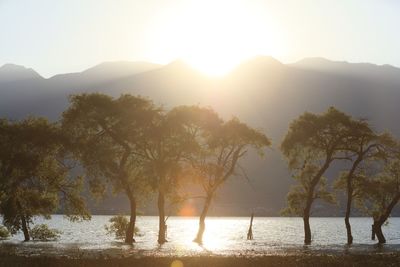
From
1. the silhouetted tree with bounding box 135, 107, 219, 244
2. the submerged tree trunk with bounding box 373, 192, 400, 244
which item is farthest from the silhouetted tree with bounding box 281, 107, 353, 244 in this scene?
the silhouetted tree with bounding box 135, 107, 219, 244

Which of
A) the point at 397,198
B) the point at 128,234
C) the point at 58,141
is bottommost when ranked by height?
the point at 128,234

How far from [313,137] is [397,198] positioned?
47.2 feet

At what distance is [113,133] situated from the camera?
70000mm

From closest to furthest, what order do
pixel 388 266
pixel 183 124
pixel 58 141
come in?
1. pixel 388 266
2. pixel 58 141
3. pixel 183 124

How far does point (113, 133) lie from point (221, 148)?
56.5 ft

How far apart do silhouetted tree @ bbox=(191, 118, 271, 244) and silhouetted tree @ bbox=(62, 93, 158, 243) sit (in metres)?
9.04

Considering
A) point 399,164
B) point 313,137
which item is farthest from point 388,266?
point 399,164

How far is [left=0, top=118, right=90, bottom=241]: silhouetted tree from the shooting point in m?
58.1

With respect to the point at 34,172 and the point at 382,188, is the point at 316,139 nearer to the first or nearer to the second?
the point at 382,188

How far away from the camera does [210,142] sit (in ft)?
259

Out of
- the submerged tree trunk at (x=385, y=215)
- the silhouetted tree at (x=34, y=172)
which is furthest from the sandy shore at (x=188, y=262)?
the submerged tree trunk at (x=385, y=215)

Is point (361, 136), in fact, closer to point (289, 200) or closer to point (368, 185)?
point (368, 185)

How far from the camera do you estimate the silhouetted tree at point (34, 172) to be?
5812 centimetres

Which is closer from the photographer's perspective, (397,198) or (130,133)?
(130,133)
